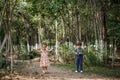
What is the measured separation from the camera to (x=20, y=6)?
31781 millimetres

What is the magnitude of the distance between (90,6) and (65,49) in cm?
459

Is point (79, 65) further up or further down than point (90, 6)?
further down

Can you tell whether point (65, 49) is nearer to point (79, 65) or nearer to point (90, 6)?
point (90, 6)

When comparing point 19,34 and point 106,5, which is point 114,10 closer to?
point 106,5

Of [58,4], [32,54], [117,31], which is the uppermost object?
[58,4]

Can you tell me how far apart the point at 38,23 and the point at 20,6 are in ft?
68.6

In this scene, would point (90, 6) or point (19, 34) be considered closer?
point (90, 6)

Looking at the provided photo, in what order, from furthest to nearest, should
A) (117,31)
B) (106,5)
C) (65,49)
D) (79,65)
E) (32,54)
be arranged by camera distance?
1. (32,54)
2. (65,49)
3. (106,5)
4. (79,65)
5. (117,31)

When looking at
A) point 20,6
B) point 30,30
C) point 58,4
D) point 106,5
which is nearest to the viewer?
point 58,4

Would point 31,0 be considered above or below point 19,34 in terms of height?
above

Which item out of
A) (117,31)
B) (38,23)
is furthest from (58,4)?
(38,23)

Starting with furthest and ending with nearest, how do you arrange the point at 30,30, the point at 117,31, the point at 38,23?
1. the point at 30,30
2. the point at 38,23
3. the point at 117,31

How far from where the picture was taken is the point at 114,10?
21.5 metres

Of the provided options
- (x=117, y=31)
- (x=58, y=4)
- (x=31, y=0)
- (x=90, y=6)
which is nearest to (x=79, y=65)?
(x=117, y=31)
